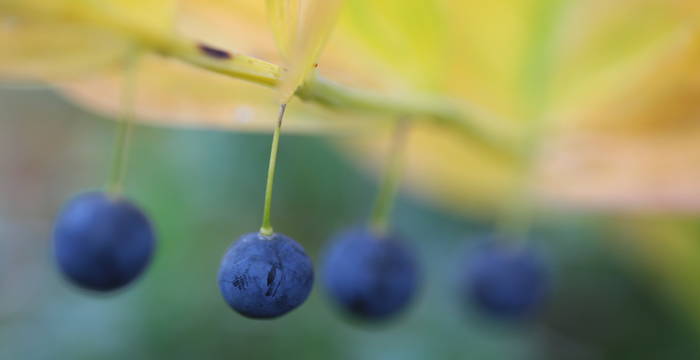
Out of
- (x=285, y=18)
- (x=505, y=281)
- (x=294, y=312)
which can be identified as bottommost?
(x=294, y=312)

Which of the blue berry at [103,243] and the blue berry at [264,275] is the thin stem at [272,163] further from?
the blue berry at [103,243]

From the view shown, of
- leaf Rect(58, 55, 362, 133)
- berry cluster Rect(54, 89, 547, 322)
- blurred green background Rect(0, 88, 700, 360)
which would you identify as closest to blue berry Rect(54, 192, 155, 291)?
berry cluster Rect(54, 89, 547, 322)

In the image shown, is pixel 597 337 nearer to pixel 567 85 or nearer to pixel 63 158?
pixel 567 85

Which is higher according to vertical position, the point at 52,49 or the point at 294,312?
the point at 52,49

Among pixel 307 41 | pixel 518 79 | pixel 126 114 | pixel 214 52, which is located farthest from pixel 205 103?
pixel 518 79

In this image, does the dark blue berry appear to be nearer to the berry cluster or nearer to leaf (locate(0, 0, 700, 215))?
the berry cluster

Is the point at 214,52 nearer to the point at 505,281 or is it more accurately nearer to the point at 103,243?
the point at 103,243

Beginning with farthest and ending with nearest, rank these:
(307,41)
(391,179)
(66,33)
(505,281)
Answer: (505,281) < (391,179) < (66,33) < (307,41)
